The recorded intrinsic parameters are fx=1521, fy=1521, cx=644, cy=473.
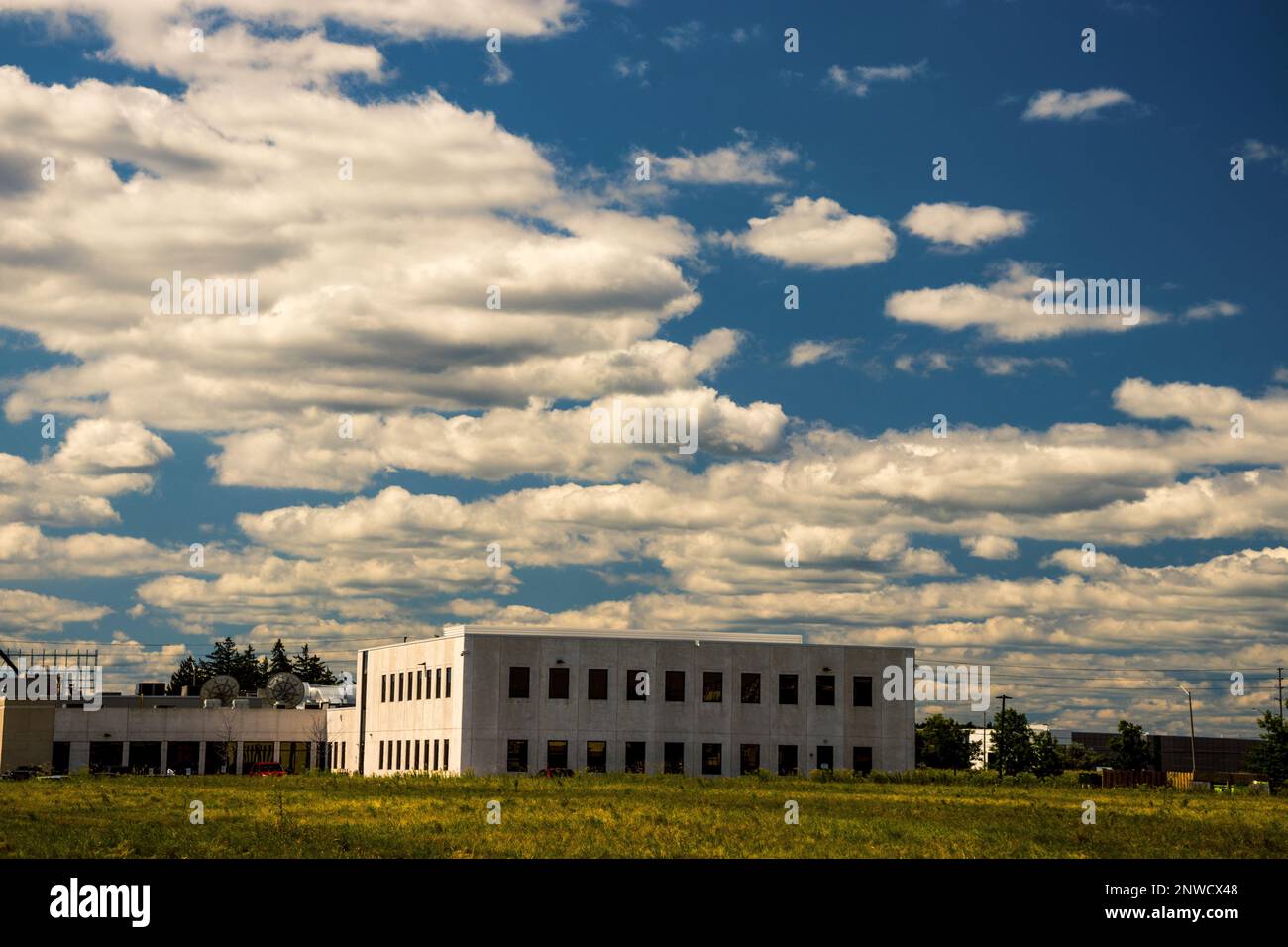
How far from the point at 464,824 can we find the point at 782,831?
852 centimetres

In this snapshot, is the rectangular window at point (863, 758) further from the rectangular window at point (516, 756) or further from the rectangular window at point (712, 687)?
the rectangular window at point (516, 756)

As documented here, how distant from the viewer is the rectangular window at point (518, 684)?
8325cm

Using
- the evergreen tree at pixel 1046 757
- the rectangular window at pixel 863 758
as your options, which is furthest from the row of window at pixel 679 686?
the evergreen tree at pixel 1046 757

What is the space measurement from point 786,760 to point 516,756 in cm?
1524

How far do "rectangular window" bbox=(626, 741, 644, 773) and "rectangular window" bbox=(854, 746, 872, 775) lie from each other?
12.5 meters

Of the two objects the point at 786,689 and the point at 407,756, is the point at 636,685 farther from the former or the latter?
the point at 407,756

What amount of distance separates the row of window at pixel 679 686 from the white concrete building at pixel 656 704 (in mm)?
56

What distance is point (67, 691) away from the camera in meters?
113

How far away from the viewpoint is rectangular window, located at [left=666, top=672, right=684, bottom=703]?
278 feet

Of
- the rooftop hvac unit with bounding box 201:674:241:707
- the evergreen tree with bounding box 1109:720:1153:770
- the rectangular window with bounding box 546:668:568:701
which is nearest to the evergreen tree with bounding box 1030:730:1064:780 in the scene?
the evergreen tree with bounding box 1109:720:1153:770

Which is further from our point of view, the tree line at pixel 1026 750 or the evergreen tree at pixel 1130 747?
the evergreen tree at pixel 1130 747

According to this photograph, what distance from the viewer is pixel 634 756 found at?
274ft
